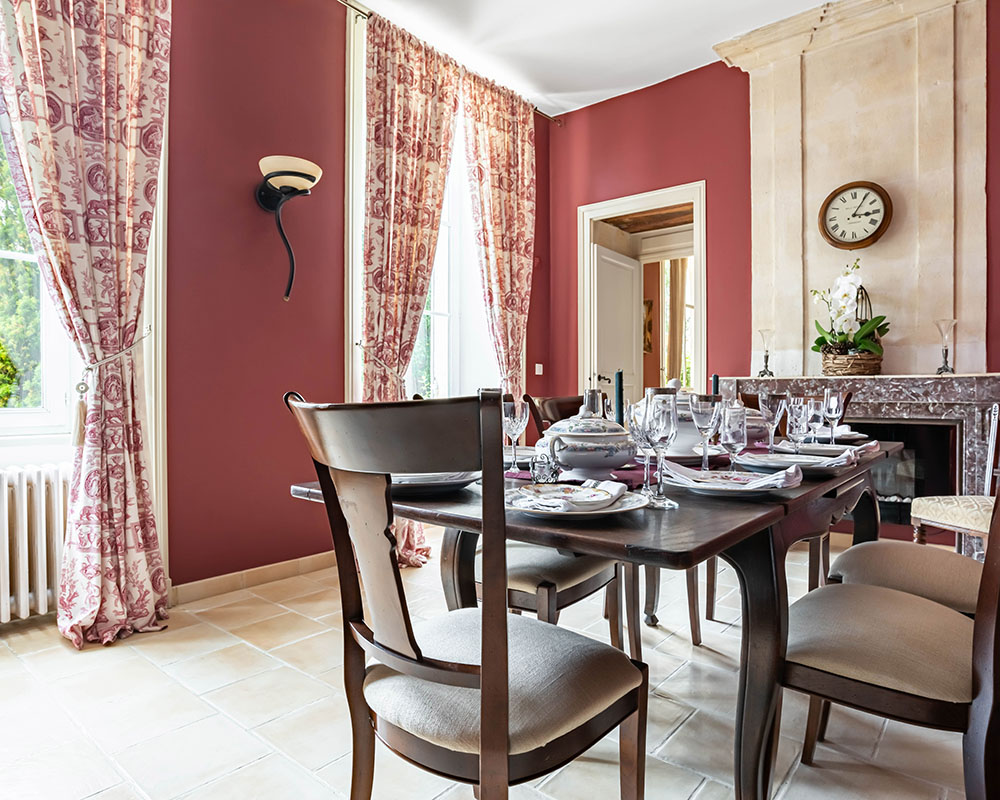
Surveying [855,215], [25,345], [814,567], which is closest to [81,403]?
[25,345]

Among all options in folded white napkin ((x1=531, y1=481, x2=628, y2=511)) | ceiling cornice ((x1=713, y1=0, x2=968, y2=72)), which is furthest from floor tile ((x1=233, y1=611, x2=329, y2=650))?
ceiling cornice ((x1=713, y1=0, x2=968, y2=72))

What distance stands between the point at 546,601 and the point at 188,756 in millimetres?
1004

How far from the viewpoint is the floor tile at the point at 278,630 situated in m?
2.31

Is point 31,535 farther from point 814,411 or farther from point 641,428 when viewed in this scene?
point 814,411

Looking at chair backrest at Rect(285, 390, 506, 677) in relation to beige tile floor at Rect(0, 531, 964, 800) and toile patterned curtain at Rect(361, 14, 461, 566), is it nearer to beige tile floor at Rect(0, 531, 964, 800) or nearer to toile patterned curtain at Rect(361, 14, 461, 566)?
beige tile floor at Rect(0, 531, 964, 800)

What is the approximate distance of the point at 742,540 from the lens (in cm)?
106

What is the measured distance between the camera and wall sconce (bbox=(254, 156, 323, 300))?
284 centimetres

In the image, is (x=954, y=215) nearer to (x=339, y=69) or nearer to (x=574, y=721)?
(x=339, y=69)

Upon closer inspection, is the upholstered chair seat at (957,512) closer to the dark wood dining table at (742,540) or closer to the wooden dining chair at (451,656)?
the dark wood dining table at (742,540)

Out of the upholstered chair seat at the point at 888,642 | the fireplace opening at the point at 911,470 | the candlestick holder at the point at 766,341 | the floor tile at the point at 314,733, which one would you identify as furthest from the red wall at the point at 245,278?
the fireplace opening at the point at 911,470

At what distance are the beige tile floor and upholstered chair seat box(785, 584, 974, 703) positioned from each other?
1.59 feet

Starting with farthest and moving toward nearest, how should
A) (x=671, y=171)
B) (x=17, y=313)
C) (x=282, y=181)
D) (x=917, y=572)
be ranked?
(x=671, y=171) < (x=282, y=181) < (x=17, y=313) < (x=917, y=572)

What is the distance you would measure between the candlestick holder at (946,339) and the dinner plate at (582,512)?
3.08 metres

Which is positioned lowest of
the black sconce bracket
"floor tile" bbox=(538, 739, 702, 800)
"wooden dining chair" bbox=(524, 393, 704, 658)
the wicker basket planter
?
"floor tile" bbox=(538, 739, 702, 800)
